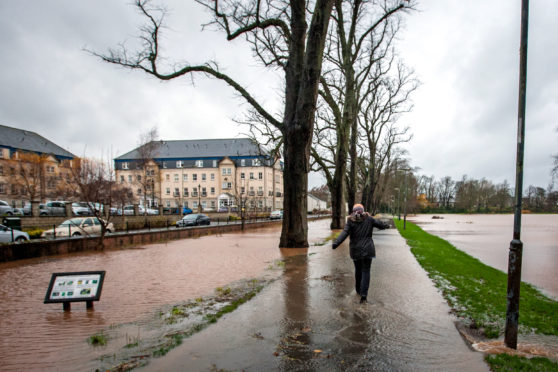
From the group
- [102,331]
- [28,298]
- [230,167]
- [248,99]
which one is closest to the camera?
[102,331]

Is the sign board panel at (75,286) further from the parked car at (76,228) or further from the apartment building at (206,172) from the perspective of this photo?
the apartment building at (206,172)

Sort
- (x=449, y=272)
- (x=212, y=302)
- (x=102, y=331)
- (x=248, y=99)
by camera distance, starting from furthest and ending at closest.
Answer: (x=248, y=99), (x=449, y=272), (x=212, y=302), (x=102, y=331)

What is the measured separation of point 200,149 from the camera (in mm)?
83250

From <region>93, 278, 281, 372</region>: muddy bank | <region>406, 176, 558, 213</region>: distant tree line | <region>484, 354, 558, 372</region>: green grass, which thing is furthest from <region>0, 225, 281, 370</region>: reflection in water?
<region>406, 176, 558, 213</region>: distant tree line

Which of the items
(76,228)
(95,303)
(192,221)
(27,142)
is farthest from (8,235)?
(27,142)

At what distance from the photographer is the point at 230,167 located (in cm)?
7994

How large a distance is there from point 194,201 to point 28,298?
75262mm

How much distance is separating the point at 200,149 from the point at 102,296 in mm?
77145

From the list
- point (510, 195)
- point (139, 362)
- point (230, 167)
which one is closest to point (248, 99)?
point (139, 362)

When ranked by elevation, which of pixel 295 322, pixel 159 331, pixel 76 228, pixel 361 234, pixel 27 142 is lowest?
pixel 76 228

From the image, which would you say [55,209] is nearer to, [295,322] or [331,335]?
[295,322]

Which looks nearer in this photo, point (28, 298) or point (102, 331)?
point (102, 331)

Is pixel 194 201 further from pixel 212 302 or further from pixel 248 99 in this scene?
pixel 212 302

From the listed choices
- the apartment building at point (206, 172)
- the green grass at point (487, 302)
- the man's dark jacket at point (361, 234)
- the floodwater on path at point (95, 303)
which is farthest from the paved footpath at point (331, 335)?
the apartment building at point (206, 172)
